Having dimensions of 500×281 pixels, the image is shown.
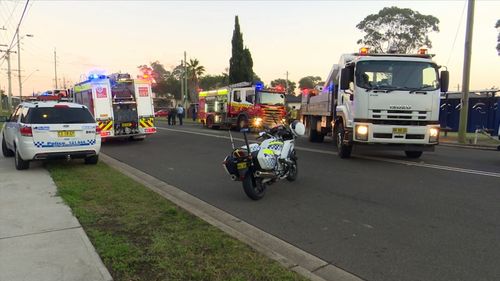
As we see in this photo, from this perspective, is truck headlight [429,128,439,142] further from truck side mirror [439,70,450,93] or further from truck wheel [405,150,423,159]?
truck wheel [405,150,423,159]

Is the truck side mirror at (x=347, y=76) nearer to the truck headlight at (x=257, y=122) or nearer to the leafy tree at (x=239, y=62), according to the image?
the truck headlight at (x=257, y=122)

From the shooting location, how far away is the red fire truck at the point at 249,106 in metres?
24.4

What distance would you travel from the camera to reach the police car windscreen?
400 inches

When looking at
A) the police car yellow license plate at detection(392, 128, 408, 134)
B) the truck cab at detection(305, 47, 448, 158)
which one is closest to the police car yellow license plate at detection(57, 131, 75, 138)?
the truck cab at detection(305, 47, 448, 158)

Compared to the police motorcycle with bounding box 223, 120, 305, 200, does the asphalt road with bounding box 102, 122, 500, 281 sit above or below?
below

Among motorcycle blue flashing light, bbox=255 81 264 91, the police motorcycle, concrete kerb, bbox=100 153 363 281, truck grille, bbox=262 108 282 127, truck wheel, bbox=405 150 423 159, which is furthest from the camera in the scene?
motorcycle blue flashing light, bbox=255 81 264 91

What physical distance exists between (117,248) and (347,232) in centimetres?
286

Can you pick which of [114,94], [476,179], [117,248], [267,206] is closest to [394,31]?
[114,94]

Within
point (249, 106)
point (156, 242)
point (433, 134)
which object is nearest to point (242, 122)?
point (249, 106)

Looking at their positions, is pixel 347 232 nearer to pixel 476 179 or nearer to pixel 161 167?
pixel 476 179

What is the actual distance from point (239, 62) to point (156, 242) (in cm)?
4644

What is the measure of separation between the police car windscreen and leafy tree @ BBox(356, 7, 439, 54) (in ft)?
122

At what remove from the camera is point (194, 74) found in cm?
7612

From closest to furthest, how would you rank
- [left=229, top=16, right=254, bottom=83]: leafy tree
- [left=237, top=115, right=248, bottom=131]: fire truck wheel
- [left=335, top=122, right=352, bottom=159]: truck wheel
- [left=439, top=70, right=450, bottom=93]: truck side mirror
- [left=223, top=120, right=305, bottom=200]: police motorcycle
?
[left=223, top=120, right=305, bottom=200]: police motorcycle → [left=439, top=70, right=450, bottom=93]: truck side mirror → [left=335, top=122, right=352, bottom=159]: truck wheel → [left=237, top=115, right=248, bottom=131]: fire truck wheel → [left=229, top=16, right=254, bottom=83]: leafy tree
